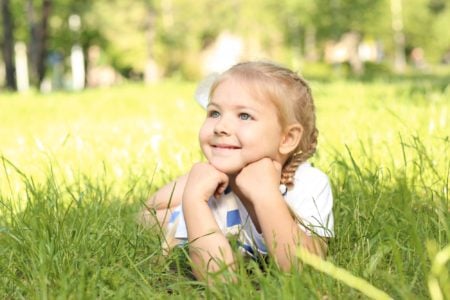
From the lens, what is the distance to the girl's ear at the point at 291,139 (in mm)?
2780

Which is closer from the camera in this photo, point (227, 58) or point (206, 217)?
point (206, 217)

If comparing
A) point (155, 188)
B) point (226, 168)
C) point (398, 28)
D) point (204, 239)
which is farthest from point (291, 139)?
point (398, 28)

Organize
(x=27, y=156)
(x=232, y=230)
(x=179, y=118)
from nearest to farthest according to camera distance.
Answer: (x=232, y=230), (x=27, y=156), (x=179, y=118)

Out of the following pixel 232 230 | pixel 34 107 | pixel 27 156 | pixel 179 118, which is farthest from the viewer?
pixel 34 107

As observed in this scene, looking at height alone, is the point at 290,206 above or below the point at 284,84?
below

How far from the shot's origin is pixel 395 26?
62688 millimetres

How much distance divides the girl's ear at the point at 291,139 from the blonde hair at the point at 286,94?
0.03 metres

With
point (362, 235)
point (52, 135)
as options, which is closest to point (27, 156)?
point (52, 135)

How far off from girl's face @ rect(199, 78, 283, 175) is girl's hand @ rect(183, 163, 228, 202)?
0.03 m

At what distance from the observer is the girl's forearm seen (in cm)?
249

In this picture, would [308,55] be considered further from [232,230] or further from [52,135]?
[232,230]

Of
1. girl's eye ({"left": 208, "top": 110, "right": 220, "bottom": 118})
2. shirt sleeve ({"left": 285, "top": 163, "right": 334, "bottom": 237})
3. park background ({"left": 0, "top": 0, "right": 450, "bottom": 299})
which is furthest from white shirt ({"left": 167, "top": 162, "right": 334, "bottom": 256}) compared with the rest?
girl's eye ({"left": 208, "top": 110, "right": 220, "bottom": 118})

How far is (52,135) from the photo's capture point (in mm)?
7414

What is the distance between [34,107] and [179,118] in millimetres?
4273
